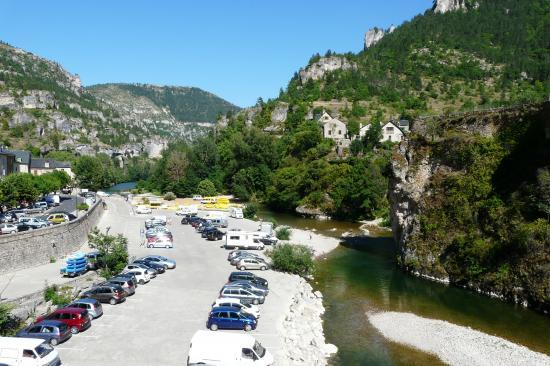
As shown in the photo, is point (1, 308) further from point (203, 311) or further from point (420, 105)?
point (420, 105)

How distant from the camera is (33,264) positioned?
35.0 metres

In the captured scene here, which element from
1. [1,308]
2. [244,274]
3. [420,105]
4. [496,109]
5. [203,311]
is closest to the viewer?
[1,308]

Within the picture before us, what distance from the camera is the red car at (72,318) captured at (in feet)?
74.6

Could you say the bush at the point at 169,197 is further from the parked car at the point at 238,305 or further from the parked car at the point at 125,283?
the parked car at the point at 238,305

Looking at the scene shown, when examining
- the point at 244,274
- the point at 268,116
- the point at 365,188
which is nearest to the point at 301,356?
the point at 244,274

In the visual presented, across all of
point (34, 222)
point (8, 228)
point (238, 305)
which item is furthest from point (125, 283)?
point (34, 222)

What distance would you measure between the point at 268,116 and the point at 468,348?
114 meters

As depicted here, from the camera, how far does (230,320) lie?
24.5m

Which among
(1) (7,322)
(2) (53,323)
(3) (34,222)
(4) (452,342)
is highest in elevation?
(3) (34,222)

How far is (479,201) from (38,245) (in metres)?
37.0

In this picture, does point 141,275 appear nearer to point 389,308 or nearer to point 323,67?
point 389,308

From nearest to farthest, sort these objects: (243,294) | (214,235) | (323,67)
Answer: (243,294)
(214,235)
(323,67)

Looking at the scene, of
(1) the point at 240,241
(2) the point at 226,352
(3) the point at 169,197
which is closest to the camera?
(2) the point at 226,352

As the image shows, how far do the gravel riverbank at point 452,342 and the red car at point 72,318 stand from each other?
683 inches
